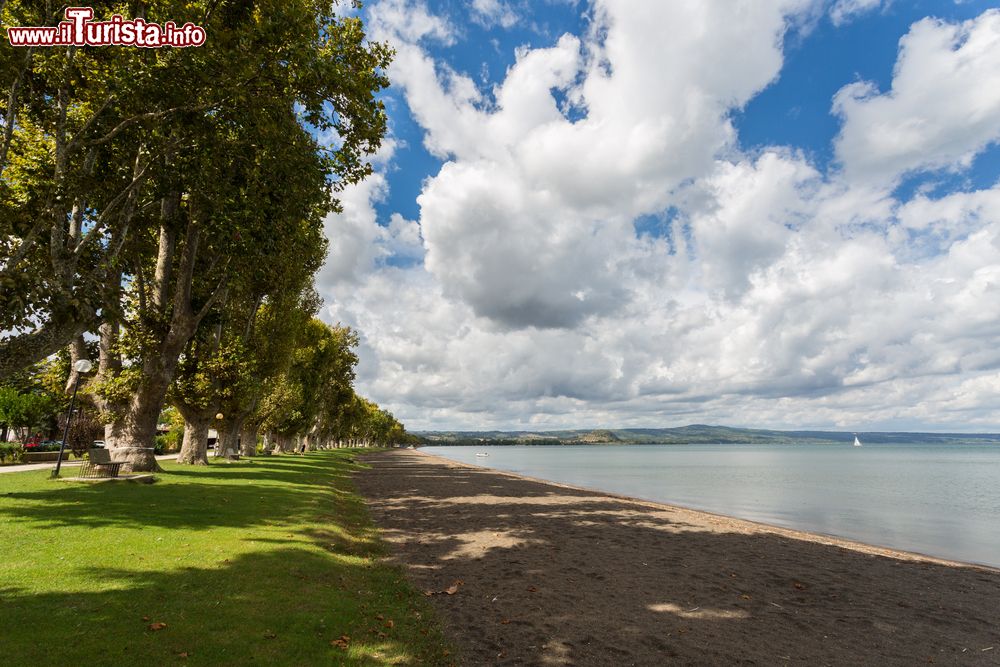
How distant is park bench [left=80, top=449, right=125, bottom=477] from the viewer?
813 inches

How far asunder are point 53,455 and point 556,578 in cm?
5169

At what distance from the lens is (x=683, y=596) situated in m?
10.7

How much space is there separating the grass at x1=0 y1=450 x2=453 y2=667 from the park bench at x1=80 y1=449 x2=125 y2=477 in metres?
5.19

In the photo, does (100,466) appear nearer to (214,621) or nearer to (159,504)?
(159,504)

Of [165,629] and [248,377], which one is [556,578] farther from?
[248,377]

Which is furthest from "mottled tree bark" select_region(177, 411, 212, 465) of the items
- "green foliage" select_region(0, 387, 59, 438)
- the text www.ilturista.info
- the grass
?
the text www.ilturista.info

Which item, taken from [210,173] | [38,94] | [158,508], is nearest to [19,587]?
[158,508]

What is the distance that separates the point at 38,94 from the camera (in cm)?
1616

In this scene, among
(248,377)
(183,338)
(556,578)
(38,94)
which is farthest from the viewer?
(248,377)

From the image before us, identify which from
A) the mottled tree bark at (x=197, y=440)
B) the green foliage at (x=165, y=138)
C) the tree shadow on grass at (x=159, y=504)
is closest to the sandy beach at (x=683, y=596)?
the tree shadow on grass at (x=159, y=504)

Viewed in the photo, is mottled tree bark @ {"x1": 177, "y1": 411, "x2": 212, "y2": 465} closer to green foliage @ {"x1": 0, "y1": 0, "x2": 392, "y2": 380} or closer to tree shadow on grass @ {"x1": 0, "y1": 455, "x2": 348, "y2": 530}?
tree shadow on grass @ {"x1": 0, "y1": 455, "x2": 348, "y2": 530}

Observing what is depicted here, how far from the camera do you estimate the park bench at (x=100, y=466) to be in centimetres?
2066

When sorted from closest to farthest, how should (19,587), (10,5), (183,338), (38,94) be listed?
(19,587)
(10,5)
(38,94)
(183,338)

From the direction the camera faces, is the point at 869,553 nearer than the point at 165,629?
No
